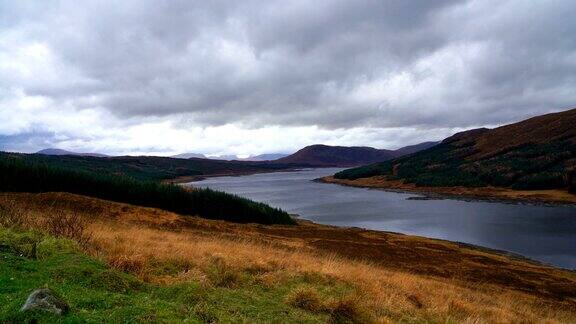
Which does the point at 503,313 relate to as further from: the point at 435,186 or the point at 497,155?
the point at 497,155

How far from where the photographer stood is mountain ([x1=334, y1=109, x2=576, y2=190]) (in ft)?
372

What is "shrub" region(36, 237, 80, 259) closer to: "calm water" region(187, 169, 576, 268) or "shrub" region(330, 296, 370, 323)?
"shrub" region(330, 296, 370, 323)

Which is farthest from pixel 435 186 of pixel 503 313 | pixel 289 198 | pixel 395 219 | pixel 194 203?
pixel 503 313

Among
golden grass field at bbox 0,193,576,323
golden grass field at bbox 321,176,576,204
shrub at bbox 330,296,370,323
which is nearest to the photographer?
shrub at bbox 330,296,370,323

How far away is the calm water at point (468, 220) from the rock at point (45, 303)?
143ft

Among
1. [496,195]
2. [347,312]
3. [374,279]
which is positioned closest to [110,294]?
[347,312]

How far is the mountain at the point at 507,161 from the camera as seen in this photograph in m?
113

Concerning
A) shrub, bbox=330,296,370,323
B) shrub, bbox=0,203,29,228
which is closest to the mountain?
shrub, bbox=330,296,370,323

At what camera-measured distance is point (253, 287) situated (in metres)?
12.2

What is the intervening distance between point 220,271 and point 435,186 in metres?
126

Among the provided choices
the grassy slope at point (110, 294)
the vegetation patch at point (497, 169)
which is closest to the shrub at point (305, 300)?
the grassy slope at point (110, 294)

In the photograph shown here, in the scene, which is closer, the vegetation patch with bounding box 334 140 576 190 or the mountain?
the vegetation patch with bounding box 334 140 576 190

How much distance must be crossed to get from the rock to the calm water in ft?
143

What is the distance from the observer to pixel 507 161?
447 ft
